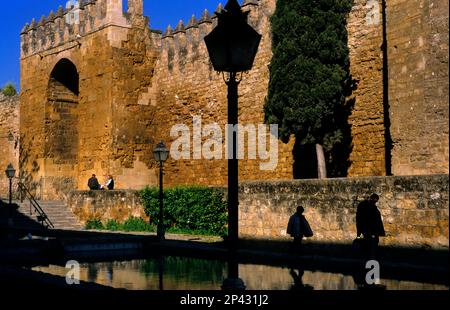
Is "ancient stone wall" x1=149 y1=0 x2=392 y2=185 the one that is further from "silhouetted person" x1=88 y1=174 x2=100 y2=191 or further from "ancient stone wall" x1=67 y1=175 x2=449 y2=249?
"ancient stone wall" x1=67 y1=175 x2=449 y2=249

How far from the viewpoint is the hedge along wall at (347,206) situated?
10547 mm

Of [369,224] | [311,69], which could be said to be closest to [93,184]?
[311,69]

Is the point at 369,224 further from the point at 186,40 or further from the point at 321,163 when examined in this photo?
the point at 186,40

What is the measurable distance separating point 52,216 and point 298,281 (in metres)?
15.5

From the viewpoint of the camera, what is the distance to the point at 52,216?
22.3 m

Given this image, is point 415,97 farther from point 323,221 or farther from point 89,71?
point 89,71

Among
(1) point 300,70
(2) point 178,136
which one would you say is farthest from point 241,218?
(2) point 178,136

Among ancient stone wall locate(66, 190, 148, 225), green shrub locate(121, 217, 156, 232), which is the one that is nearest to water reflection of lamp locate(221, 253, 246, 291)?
green shrub locate(121, 217, 156, 232)

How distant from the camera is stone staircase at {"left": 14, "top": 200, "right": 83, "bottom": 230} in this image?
21.6m

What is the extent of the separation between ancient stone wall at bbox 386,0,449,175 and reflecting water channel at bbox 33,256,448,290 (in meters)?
3.65

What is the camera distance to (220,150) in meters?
21.6

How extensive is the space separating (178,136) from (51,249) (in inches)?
490

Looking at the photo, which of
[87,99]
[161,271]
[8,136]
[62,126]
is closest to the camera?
[161,271]

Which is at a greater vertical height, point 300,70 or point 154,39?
point 154,39
